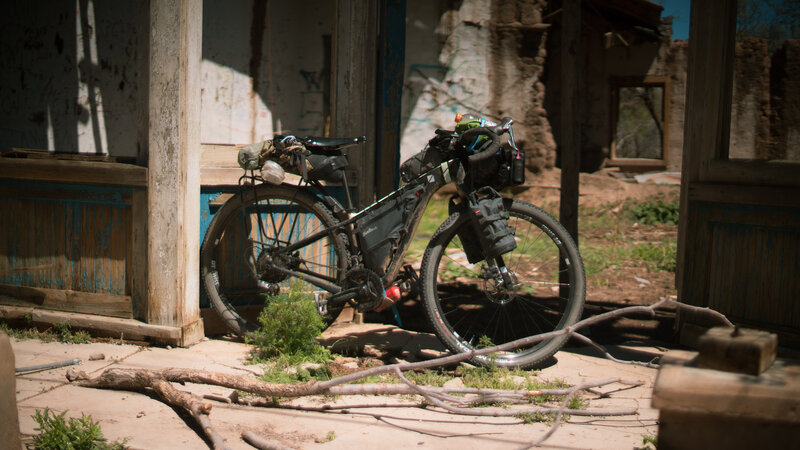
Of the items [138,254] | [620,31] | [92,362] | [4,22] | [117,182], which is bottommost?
[92,362]

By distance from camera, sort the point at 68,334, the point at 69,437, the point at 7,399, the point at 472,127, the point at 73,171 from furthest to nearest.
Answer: the point at 73,171 → the point at 68,334 → the point at 472,127 → the point at 69,437 → the point at 7,399

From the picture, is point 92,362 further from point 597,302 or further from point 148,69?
point 597,302

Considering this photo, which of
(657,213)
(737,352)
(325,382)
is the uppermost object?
(737,352)

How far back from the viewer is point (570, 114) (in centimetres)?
536

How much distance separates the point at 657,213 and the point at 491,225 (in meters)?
8.01

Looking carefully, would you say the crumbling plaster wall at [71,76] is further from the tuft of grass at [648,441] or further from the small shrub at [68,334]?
the tuft of grass at [648,441]

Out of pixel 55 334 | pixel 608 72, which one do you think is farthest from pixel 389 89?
pixel 608 72

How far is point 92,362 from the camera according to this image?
4.31 meters

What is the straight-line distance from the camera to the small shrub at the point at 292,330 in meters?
4.34

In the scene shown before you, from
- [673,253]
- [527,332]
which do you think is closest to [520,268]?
[673,253]

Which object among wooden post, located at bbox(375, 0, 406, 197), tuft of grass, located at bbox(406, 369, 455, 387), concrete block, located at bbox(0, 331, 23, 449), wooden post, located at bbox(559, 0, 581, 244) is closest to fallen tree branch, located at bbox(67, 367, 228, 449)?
concrete block, located at bbox(0, 331, 23, 449)

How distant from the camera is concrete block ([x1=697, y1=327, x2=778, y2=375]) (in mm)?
1887

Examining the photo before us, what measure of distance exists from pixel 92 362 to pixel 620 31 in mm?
11523

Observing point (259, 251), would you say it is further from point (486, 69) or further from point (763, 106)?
point (486, 69)
